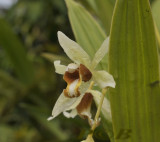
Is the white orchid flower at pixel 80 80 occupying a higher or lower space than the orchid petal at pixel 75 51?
lower

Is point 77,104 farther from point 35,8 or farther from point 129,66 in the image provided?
point 35,8

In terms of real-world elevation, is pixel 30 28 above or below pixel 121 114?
below

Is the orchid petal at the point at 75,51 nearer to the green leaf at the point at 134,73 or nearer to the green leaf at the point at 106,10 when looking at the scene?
the green leaf at the point at 134,73

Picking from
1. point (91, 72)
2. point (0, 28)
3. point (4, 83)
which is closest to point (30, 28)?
point (4, 83)

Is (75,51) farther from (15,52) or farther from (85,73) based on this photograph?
(15,52)

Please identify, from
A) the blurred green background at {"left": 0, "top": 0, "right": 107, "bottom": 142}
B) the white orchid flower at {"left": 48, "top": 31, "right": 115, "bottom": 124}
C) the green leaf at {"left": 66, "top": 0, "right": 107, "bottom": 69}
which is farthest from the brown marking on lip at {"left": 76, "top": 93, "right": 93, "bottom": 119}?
the blurred green background at {"left": 0, "top": 0, "right": 107, "bottom": 142}

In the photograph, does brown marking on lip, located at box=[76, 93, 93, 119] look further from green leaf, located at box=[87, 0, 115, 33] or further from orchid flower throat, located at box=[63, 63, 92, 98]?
green leaf, located at box=[87, 0, 115, 33]

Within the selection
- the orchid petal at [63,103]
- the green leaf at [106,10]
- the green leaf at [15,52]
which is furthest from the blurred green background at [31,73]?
the orchid petal at [63,103]
